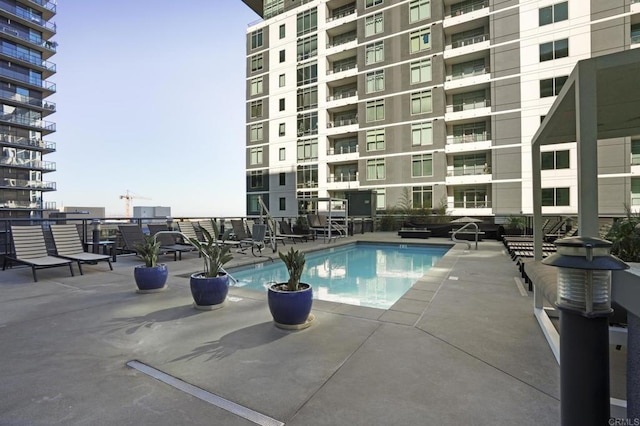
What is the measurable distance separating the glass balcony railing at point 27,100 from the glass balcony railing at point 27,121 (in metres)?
1.79

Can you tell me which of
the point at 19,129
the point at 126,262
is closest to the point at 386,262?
the point at 126,262

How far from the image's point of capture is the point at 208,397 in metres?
2.22

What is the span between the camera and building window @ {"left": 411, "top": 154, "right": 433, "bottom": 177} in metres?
23.7

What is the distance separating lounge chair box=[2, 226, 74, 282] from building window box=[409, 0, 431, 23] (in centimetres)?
2646

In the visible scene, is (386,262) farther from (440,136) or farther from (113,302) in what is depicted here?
(440,136)

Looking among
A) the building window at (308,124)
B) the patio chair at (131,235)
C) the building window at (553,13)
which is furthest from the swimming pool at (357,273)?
the building window at (308,124)

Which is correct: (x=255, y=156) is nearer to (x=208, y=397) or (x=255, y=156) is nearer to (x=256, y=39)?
(x=256, y=39)

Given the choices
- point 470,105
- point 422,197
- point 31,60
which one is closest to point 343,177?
point 422,197

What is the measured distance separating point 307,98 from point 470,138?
14.8 m

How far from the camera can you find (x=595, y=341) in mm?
1256

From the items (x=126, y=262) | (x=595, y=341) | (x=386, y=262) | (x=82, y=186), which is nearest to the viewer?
(x=595, y=341)

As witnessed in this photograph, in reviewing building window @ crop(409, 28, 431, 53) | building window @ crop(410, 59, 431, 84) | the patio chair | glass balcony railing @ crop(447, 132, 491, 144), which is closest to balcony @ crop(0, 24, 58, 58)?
building window @ crop(409, 28, 431, 53)

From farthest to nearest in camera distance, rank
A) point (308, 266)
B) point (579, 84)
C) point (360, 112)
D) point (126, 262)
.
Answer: point (360, 112) → point (308, 266) → point (126, 262) → point (579, 84)

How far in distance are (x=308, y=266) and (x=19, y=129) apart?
4604 cm
